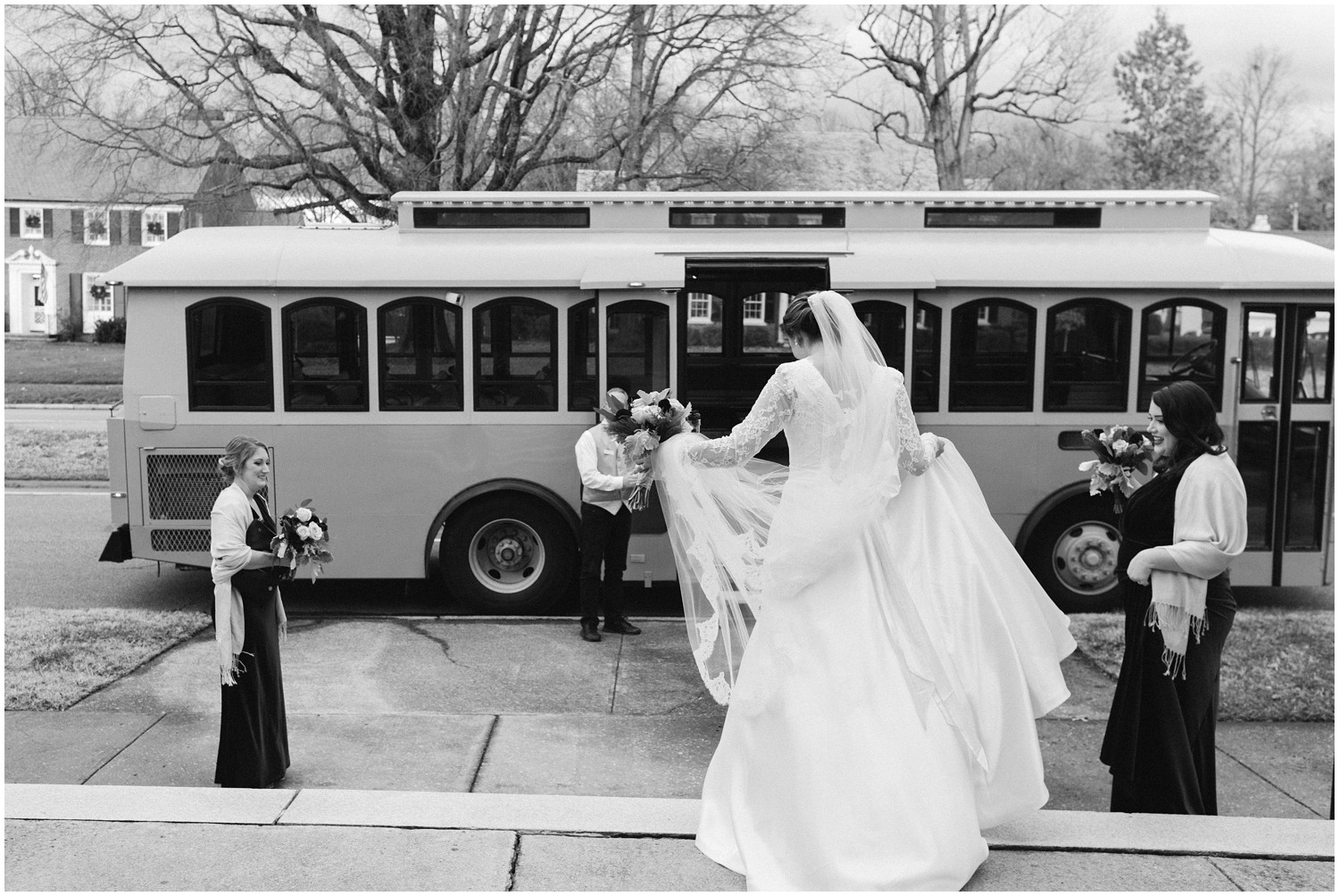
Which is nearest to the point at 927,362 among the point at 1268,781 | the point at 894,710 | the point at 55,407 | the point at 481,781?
the point at 1268,781

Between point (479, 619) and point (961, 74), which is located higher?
point (961, 74)

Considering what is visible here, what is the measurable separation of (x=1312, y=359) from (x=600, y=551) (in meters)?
Result: 5.30

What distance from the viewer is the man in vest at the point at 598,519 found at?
830 centimetres

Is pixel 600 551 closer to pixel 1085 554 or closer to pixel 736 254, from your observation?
pixel 736 254

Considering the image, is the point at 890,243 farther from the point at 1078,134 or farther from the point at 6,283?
the point at 6,283

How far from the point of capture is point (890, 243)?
9367 millimetres

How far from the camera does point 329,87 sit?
760 inches

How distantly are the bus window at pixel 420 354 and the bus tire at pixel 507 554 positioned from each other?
83 cm

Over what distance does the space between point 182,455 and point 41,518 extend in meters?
4.87

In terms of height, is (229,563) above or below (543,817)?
above

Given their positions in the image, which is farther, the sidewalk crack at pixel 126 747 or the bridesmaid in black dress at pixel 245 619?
the sidewalk crack at pixel 126 747

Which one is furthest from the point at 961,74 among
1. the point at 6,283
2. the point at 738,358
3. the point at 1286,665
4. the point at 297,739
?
the point at 6,283

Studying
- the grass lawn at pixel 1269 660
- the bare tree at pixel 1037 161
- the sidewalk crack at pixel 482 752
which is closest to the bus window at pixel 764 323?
the grass lawn at pixel 1269 660

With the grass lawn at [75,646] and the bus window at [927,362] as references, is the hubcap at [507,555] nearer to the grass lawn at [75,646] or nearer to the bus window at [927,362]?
the grass lawn at [75,646]
